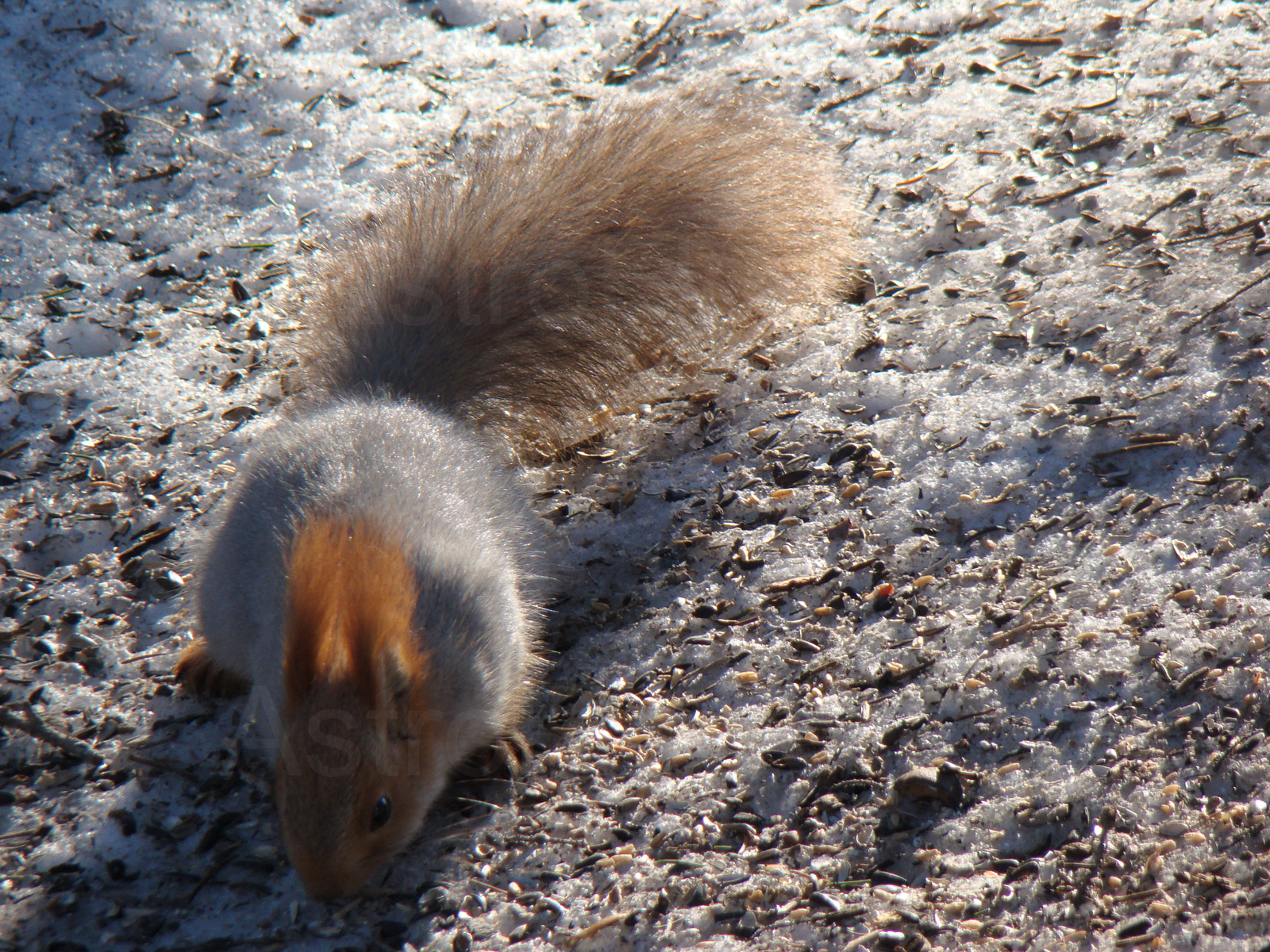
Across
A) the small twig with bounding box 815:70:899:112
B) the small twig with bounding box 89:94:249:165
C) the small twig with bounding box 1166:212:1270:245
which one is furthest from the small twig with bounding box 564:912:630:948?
the small twig with bounding box 89:94:249:165

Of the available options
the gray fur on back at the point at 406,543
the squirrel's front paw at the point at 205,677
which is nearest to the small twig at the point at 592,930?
the gray fur on back at the point at 406,543

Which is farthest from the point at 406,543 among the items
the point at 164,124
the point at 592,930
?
the point at 164,124

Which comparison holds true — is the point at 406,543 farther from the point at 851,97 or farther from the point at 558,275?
the point at 851,97

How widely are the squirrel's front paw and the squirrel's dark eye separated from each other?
677mm

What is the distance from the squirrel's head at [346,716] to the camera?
1.80 m

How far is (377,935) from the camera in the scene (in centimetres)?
187

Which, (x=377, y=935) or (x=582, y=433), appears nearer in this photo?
(x=377, y=935)

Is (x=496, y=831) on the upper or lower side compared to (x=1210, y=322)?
lower

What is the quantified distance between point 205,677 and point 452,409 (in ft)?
3.05

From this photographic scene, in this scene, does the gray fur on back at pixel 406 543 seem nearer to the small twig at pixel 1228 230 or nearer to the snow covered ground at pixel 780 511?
the snow covered ground at pixel 780 511

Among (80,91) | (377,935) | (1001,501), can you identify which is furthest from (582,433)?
(80,91)

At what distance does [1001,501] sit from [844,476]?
0.42 metres

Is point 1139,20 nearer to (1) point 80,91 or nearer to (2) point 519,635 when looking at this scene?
(2) point 519,635

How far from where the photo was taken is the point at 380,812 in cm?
191
